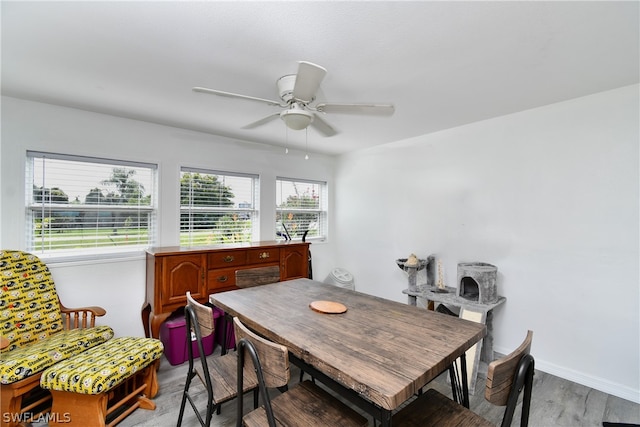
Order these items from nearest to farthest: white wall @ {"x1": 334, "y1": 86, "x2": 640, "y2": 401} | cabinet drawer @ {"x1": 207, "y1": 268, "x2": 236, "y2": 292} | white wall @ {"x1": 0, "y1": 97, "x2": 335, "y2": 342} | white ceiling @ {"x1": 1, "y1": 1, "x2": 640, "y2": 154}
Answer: white ceiling @ {"x1": 1, "y1": 1, "x2": 640, "y2": 154}, white wall @ {"x1": 334, "y1": 86, "x2": 640, "y2": 401}, white wall @ {"x1": 0, "y1": 97, "x2": 335, "y2": 342}, cabinet drawer @ {"x1": 207, "y1": 268, "x2": 236, "y2": 292}

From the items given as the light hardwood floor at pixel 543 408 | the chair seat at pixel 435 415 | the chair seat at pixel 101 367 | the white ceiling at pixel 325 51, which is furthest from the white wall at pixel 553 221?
the chair seat at pixel 101 367

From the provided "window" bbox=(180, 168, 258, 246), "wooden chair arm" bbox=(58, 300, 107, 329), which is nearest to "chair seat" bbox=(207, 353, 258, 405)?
"wooden chair arm" bbox=(58, 300, 107, 329)

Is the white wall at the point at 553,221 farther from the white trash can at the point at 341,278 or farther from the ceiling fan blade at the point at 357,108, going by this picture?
the ceiling fan blade at the point at 357,108

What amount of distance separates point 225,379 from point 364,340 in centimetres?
90

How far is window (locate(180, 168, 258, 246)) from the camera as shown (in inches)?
133

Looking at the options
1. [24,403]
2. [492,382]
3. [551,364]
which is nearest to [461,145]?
[551,364]

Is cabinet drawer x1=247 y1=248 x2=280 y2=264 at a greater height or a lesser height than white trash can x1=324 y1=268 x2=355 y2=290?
greater

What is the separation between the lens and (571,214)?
2.50 metres

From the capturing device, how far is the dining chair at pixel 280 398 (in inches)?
44.7

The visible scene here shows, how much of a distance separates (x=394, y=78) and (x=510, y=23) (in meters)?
0.74

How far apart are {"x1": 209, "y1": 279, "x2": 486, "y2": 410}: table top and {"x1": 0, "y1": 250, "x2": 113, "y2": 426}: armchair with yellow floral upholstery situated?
1.05 m

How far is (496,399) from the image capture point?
109 cm

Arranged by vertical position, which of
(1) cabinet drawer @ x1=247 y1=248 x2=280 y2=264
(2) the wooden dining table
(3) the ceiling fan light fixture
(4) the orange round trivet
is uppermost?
(3) the ceiling fan light fixture

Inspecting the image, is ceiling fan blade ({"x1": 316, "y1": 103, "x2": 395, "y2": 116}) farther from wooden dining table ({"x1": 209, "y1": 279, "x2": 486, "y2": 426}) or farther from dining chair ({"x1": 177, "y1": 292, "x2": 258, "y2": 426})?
dining chair ({"x1": 177, "y1": 292, "x2": 258, "y2": 426})
